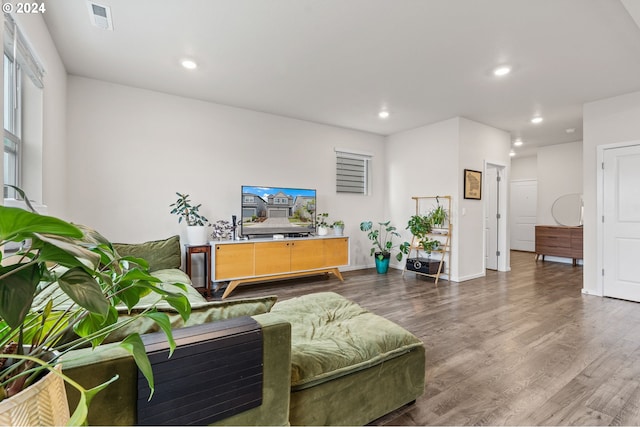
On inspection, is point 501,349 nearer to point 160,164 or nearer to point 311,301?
point 311,301

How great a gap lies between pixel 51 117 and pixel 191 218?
1.71m

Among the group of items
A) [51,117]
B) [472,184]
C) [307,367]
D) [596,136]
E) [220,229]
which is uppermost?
[596,136]

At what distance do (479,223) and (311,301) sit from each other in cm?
399

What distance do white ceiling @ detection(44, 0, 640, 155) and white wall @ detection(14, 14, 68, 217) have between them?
163mm

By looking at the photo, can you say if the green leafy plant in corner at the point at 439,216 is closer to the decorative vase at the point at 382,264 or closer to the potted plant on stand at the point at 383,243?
the potted plant on stand at the point at 383,243

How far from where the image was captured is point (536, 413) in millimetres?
1617

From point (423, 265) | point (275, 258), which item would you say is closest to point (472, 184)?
point (423, 265)

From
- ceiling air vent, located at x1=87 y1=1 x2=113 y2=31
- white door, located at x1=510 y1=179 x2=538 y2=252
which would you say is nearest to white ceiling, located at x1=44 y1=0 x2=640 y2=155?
ceiling air vent, located at x1=87 y1=1 x2=113 y2=31

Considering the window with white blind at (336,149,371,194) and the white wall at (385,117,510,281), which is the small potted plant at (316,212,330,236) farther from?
the white wall at (385,117,510,281)

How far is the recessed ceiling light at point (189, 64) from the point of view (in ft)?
9.84

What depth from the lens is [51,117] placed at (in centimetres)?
274

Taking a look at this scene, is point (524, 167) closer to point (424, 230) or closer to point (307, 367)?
point (424, 230)

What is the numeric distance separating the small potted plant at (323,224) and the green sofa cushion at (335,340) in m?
2.63

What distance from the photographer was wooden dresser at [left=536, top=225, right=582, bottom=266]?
240 inches
